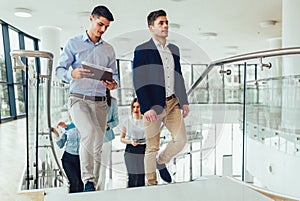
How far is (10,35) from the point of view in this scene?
7.71m

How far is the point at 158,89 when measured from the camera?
90.5 inches

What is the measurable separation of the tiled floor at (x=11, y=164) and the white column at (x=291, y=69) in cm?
325

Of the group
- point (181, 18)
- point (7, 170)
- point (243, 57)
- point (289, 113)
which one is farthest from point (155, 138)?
point (181, 18)

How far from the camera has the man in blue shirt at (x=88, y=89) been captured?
87.4 inches

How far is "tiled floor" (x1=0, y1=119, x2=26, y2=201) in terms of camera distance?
2.28 metres

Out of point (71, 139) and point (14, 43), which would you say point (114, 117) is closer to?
point (71, 139)

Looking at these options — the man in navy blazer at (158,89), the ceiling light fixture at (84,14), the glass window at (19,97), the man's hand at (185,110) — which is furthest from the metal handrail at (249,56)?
the glass window at (19,97)

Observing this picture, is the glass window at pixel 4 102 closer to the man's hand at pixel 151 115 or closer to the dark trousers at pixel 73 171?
the dark trousers at pixel 73 171

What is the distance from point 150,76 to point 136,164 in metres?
0.74

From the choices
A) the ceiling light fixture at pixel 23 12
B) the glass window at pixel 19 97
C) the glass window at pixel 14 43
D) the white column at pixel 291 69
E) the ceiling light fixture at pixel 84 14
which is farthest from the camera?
the glass window at pixel 19 97

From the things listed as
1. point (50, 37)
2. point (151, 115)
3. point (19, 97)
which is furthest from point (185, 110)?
point (19, 97)

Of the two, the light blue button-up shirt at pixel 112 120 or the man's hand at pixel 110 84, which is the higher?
the man's hand at pixel 110 84

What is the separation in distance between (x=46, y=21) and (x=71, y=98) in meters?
4.84

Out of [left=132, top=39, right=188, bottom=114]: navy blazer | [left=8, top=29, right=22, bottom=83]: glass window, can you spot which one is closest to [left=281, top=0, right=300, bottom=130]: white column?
[left=132, top=39, right=188, bottom=114]: navy blazer
